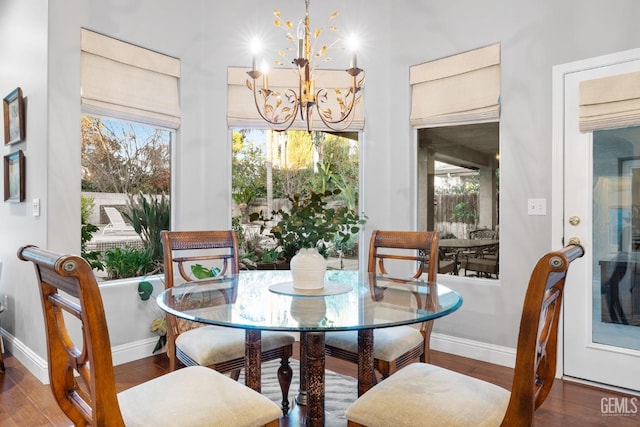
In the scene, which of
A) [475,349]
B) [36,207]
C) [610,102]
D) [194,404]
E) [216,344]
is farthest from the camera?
[475,349]

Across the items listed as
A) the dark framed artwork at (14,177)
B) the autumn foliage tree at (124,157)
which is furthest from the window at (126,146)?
the dark framed artwork at (14,177)

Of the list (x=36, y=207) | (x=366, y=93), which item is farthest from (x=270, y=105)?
(x=36, y=207)

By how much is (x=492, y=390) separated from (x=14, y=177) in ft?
11.4

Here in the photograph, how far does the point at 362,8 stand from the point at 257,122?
136cm

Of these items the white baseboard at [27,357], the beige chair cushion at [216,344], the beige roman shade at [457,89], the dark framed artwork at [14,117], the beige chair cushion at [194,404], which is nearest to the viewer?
the beige chair cushion at [194,404]

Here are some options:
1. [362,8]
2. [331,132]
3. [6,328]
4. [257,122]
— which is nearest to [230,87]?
[257,122]

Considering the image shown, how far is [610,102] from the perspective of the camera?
253cm

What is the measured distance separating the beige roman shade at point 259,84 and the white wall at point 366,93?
0.08 m

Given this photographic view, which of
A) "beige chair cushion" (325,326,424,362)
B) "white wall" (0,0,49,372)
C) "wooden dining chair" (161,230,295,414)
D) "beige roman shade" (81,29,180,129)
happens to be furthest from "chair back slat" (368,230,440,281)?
"white wall" (0,0,49,372)

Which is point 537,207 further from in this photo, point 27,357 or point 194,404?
point 27,357

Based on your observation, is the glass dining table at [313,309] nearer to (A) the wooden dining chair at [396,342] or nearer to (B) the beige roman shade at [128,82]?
(A) the wooden dining chair at [396,342]

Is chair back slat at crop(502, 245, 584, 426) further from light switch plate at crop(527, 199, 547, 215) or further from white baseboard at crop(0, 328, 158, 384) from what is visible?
white baseboard at crop(0, 328, 158, 384)

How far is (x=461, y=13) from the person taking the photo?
3174 mm

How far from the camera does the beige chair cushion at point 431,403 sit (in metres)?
1.23
